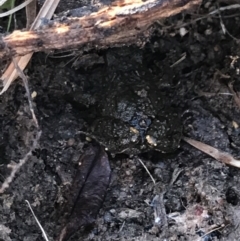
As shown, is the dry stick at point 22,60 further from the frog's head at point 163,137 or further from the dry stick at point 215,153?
the dry stick at point 215,153

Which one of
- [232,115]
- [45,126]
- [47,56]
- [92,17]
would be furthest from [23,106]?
[232,115]

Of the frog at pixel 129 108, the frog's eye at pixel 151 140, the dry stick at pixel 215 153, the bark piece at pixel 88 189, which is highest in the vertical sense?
the frog at pixel 129 108

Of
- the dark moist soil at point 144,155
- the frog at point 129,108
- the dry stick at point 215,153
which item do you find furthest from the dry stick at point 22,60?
the dry stick at point 215,153

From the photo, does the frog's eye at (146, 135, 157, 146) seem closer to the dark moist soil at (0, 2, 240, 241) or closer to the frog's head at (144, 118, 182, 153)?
the frog's head at (144, 118, 182, 153)

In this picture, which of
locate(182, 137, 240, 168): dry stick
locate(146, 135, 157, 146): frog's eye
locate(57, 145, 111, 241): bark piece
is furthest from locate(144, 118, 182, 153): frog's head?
locate(57, 145, 111, 241): bark piece

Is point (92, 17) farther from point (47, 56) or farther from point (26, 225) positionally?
point (26, 225)

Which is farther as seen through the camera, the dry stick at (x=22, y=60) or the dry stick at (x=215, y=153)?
the dry stick at (x=215, y=153)

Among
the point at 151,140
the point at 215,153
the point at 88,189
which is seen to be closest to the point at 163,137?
the point at 151,140
